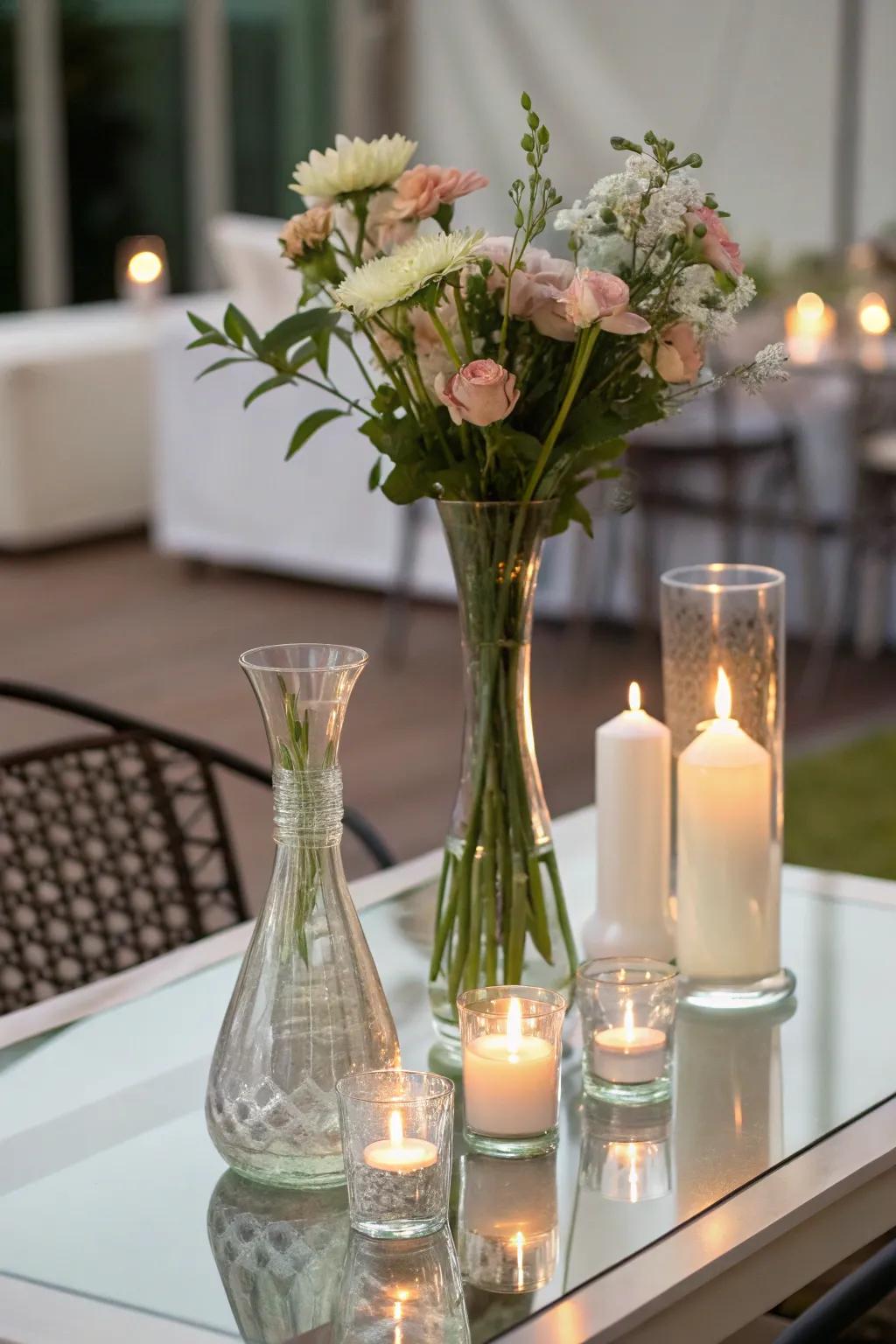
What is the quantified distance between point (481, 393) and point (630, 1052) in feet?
1.29

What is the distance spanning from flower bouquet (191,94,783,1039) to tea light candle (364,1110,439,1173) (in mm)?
234

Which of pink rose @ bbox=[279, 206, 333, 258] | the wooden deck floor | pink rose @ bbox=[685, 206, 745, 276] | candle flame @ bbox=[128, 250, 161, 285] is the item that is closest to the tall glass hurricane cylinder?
pink rose @ bbox=[685, 206, 745, 276]

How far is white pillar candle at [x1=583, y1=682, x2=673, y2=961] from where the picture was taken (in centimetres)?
131

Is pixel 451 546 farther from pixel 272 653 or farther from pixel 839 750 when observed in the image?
pixel 839 750

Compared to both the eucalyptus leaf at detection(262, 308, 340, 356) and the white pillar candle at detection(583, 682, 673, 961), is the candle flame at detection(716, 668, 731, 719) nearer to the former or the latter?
the white pillar candle at detection(583, 682, 673, 961)

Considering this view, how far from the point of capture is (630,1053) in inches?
45.4

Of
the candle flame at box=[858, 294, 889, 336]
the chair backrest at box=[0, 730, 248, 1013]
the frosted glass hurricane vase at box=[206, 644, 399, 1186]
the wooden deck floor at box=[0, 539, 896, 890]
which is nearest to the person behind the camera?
the frosted glass hurricane vase at box=[206, 644, 399, 1186]

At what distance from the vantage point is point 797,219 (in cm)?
799

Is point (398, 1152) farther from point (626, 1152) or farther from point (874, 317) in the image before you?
point (874, 317)

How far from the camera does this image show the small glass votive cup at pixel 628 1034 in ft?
3.78

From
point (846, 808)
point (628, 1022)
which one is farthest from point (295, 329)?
point (846, 808)

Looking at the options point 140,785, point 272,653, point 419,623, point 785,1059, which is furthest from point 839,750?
point 272,653

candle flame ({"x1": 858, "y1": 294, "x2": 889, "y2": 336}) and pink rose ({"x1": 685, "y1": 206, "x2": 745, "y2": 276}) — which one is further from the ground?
candle flame ({"x1": 858, "y1": 294, "x2": 889, "y2": 336})

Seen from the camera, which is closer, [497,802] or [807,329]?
[497,802]
